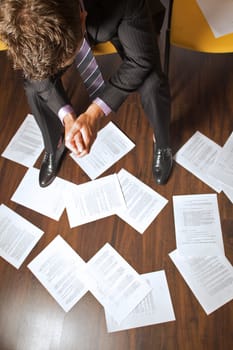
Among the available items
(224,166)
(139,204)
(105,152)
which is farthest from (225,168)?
(105,152)

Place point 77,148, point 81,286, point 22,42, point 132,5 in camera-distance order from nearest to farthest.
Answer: point 22,42 → point 132,5 → point 77,148 → point 81,286

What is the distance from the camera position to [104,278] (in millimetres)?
1299

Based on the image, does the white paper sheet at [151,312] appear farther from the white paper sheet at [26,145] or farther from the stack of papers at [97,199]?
the white paper sheet at [26,145]

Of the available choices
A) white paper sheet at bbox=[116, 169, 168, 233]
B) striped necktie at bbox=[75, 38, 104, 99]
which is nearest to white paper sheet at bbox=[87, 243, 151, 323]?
white paper sheet at bbox=[116, 169, 168, 233]

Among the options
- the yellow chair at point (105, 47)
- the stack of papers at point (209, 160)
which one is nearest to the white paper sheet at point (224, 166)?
the stack of papers at point (209, 160)

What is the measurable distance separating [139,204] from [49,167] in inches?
16.2

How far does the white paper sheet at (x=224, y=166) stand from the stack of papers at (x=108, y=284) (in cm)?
45

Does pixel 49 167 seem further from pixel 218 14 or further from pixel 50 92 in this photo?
pixel 218 14

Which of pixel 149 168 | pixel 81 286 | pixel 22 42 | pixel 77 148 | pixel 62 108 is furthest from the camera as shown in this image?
pixel 149 168

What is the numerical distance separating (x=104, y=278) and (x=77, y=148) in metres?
0.53

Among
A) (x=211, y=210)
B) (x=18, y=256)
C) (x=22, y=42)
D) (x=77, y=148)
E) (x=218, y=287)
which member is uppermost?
(x=22, y=42)

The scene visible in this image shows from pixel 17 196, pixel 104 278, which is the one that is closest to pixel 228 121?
pixel 104 278

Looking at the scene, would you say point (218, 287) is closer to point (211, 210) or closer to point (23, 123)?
point (211, 210)

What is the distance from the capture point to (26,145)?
61.9 inches
